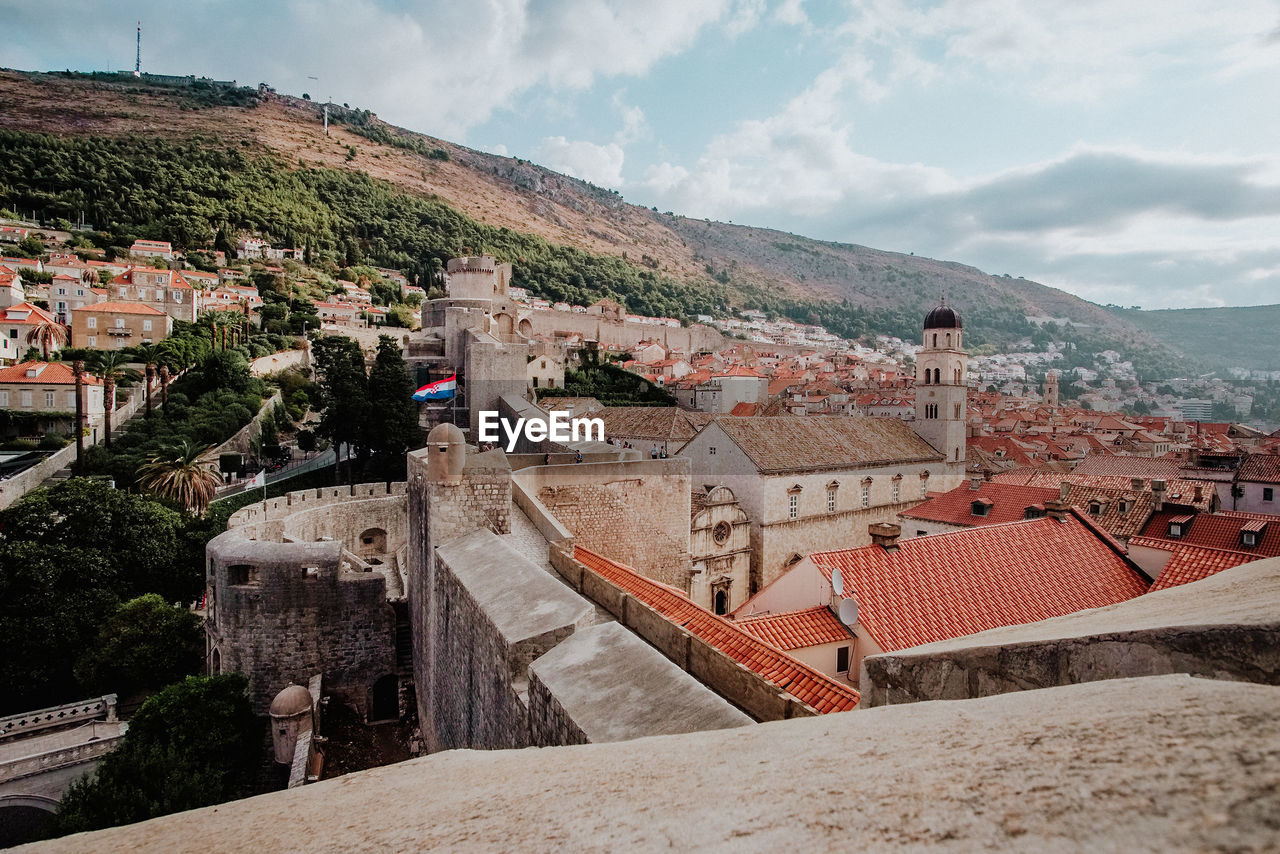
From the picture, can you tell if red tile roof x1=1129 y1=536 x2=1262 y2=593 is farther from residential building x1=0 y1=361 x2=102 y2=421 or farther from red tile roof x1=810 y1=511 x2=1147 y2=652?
residential building x1=0 y1=361 x2=102 y2=421

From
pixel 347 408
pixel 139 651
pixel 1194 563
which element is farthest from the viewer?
pixel 347 408

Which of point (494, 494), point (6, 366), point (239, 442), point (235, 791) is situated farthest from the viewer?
point (6, 366)

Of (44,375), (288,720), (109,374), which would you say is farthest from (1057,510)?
(44,375)

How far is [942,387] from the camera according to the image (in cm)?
3036

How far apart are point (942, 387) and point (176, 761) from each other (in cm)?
2987

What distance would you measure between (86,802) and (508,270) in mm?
52243

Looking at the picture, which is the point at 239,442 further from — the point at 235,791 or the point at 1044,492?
the point at 1044,492

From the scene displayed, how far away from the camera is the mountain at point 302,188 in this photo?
7175 cm

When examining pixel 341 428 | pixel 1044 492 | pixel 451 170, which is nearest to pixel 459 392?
pixel 341 428

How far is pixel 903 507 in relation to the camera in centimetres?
2742

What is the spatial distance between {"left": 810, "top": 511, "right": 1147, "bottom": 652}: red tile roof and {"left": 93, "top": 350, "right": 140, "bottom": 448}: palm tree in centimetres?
3318

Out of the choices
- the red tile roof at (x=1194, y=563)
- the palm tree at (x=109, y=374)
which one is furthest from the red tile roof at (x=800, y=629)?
the palm tree at (x=109, y=374)

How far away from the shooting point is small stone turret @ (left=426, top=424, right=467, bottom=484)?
405 inches

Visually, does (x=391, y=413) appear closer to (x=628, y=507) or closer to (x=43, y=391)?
(x=628, y=507)
